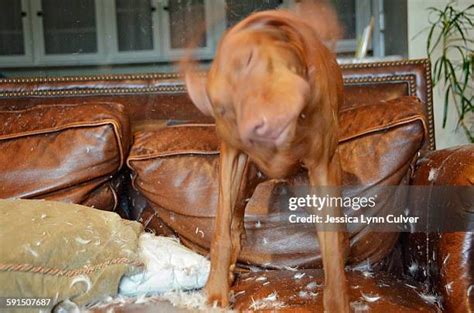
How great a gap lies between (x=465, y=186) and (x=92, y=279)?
56 centimetres

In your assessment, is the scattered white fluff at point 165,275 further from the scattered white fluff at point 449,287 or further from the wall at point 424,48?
the wall at point 424,48

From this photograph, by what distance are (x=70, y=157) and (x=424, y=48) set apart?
4.54ft

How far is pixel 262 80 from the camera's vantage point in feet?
2.00

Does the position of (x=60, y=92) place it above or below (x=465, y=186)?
above

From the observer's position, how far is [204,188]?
45.9 inches

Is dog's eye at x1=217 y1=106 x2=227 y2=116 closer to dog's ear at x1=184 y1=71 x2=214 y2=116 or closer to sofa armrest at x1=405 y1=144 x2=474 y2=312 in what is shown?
dog's ear at x1=184 y1=71 x2=214 y2=116

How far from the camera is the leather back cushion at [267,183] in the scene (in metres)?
1.08

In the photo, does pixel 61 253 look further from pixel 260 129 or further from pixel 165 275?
pixel 260 129

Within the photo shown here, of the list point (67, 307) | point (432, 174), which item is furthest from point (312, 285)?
point (67, 307)

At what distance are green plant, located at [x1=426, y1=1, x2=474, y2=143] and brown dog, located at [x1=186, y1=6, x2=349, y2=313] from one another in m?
1.21

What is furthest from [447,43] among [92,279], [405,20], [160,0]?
[92,279]

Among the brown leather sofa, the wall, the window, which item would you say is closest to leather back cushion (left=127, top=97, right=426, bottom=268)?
the brown leather sofa

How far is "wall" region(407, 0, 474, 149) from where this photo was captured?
1980 millimetres

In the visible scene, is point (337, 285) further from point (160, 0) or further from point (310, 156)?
point (160, 0)
